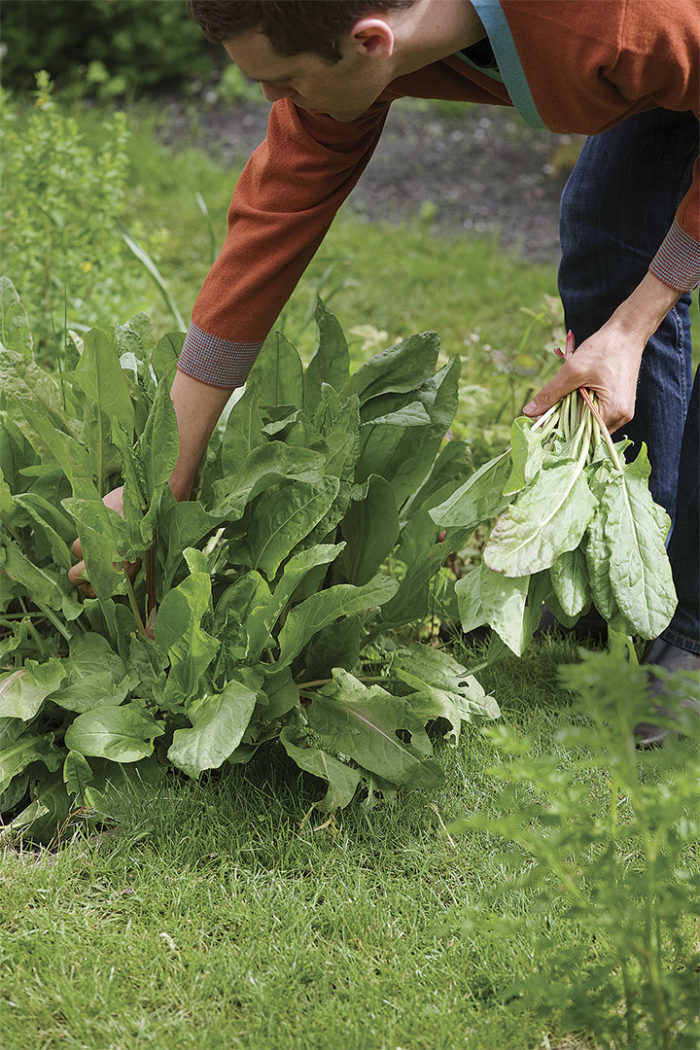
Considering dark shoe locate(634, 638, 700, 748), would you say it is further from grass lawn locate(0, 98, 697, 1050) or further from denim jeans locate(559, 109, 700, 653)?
grass lawn locate(0, 98, 697, 1050)

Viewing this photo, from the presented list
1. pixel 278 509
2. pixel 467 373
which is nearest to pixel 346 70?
pixel 278 509

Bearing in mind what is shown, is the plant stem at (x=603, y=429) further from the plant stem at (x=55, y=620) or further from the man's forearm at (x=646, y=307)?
the plant stem at (x=55, y=620)

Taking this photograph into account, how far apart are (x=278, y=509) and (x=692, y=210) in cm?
79

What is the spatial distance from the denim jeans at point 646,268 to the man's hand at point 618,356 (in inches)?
17.8

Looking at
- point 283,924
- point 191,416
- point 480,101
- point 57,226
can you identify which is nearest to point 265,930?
point 283,924

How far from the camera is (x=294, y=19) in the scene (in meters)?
1.39

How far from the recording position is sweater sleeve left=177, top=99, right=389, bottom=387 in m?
1.77

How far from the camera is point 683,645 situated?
211cm

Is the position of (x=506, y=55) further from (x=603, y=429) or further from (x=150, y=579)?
(x=150, y=579)

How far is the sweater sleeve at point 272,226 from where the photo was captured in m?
1.77

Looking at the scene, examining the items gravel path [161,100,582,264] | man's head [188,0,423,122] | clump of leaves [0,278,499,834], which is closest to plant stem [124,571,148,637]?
clump of leaves [0,278,499,834]

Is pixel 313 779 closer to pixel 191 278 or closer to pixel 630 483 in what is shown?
pixel 630 483

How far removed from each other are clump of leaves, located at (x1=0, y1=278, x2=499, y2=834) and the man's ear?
570mm

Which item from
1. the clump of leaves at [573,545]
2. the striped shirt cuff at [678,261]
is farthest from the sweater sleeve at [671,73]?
the clump of leaves at [573,545]
